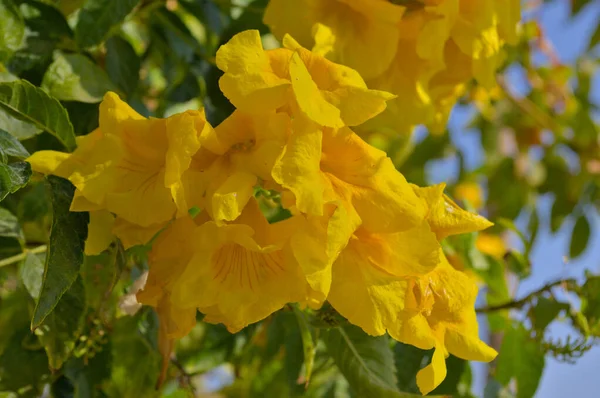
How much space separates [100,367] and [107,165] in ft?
1.14

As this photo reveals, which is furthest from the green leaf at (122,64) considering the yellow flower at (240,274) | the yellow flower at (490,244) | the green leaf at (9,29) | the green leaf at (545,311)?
the yellow flower at (490,244)

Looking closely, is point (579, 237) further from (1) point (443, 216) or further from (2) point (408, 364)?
(1) point (443, 216)

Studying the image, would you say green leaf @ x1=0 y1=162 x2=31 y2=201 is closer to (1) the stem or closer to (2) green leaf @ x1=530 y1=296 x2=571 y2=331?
(1) the stem

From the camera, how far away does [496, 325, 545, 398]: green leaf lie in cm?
101

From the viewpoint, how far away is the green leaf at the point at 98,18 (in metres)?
0.81

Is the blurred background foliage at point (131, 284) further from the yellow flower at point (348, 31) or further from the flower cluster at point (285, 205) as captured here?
the yellow flower at point (348, 31)

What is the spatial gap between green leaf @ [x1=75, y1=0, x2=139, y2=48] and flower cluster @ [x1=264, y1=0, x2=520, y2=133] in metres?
0.17

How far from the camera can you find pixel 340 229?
0.56 metres

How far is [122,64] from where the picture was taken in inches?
36.7

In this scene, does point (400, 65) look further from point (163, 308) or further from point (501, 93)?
point (501, 93)

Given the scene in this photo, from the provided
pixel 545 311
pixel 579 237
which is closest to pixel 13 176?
pixel 545 311

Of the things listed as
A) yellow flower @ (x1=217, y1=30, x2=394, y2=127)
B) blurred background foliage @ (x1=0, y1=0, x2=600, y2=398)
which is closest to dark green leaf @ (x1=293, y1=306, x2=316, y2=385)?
blurred background foliage @ (x1=0, y1=0, x2=600, y2=398)

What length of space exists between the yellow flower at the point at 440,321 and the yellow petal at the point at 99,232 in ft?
0.91

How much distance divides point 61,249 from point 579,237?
1286mm
